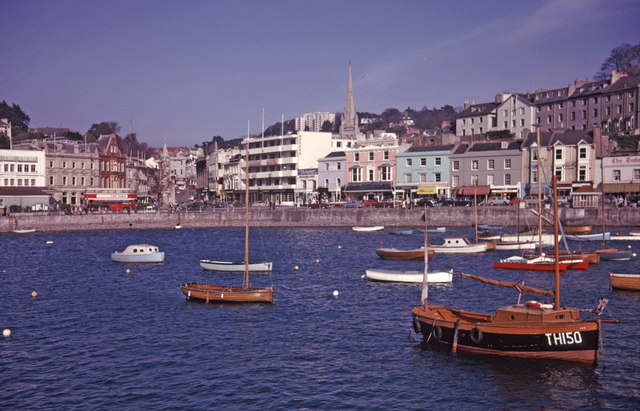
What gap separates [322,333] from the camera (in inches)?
1276

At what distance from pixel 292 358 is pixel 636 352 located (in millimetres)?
16435

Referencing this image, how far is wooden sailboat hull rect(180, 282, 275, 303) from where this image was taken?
38156mm

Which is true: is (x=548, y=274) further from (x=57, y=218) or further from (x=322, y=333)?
(x=57, y=218)

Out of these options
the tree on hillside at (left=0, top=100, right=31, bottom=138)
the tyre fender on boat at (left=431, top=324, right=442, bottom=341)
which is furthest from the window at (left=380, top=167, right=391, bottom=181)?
the tree on hillside at (left=0, top=100, right=31, bottom=138)

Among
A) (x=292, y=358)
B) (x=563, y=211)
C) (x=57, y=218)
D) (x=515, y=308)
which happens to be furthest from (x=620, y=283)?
(x=57, y=218)

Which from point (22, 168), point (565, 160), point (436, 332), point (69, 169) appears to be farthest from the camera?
point (69, 169)

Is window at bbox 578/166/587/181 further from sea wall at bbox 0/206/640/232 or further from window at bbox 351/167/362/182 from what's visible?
window at bbox 351/167/362/182

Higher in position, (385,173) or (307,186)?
(385,173)

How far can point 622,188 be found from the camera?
307 ft

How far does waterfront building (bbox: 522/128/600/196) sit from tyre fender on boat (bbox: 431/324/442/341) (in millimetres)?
73030

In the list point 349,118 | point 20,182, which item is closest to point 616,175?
point 349,118

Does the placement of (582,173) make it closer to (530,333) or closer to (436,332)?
(436,332)

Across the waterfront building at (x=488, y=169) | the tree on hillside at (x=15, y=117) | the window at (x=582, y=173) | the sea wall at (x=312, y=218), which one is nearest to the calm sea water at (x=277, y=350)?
the sea wall at (x=312, y=218)

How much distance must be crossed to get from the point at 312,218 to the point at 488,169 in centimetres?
3235
